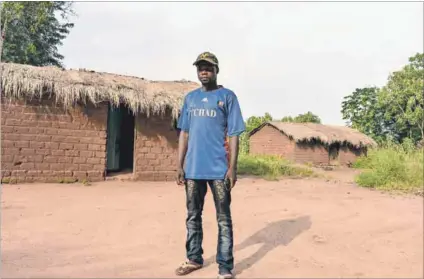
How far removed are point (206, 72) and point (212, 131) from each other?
1.48 feet

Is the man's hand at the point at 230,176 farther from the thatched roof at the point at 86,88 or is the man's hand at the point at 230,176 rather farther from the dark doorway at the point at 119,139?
the dark doorway at the point at 119,139

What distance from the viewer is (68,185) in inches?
307

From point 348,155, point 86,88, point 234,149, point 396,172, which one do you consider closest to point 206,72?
point 234,149

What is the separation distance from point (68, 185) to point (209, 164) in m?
5.69

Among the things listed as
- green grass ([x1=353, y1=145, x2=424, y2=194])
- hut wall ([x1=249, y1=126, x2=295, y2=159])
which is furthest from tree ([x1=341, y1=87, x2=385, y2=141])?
green grass ([x1=353, y1=145, x2=424, y2=194])

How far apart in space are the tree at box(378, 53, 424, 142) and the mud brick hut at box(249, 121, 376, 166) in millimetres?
Result: 5124

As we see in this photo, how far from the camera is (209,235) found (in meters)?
4.19

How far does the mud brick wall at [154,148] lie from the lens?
8.95 m

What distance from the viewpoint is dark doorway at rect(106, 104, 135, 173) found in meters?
10.0

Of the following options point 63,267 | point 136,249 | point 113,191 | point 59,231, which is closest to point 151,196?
point 113,191

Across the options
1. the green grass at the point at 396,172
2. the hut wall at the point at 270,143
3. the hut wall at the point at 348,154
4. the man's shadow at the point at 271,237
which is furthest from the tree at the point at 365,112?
the man's shadow at the point at 271,237

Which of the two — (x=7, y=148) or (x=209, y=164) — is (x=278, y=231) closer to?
(x=209, y=164)

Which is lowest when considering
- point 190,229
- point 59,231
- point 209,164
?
point 59,231

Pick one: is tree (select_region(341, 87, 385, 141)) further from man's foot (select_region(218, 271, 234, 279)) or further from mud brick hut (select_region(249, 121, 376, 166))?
man's foot (select_region(218, 271, 234, 279))
